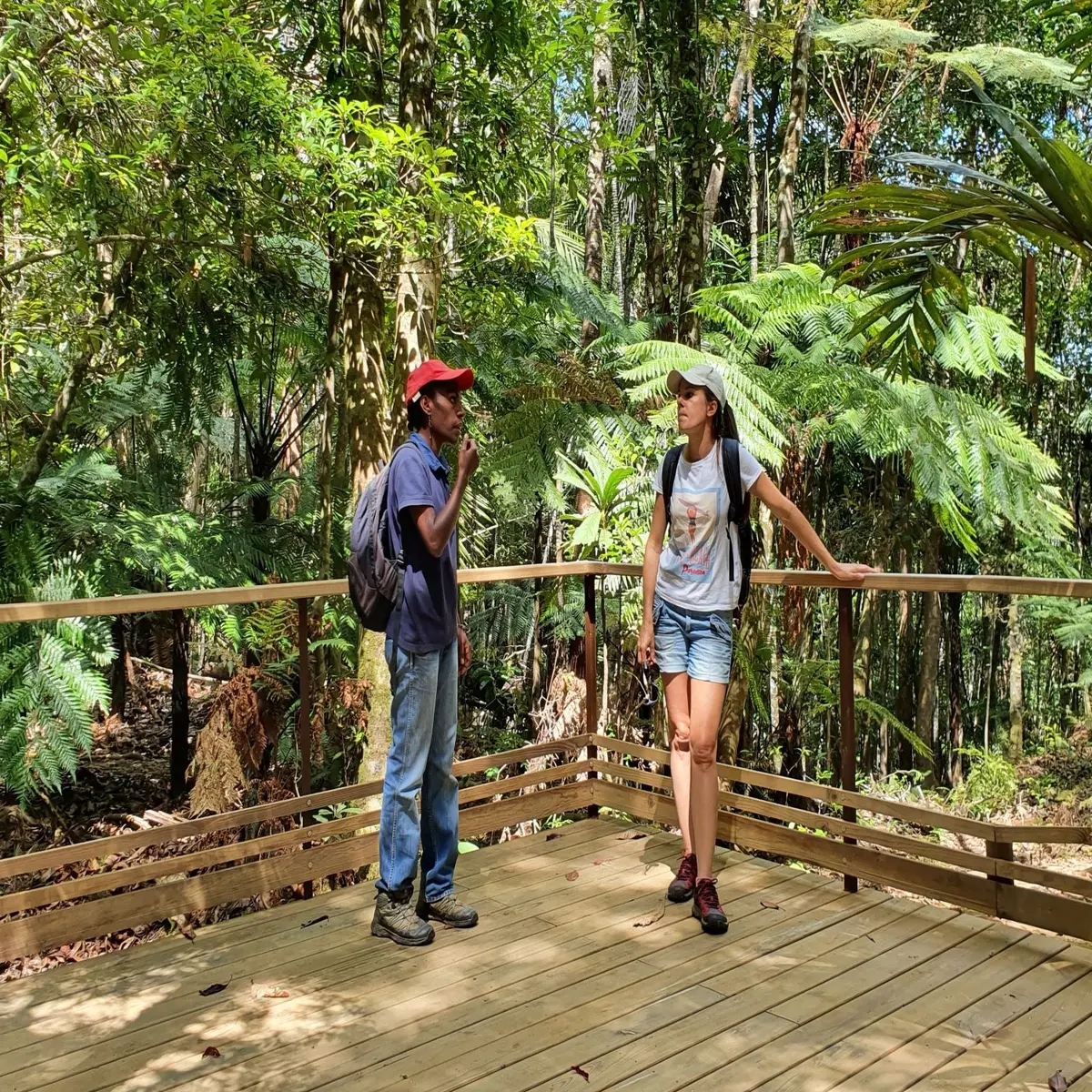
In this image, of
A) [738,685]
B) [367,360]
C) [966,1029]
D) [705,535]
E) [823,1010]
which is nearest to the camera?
[966,1029]

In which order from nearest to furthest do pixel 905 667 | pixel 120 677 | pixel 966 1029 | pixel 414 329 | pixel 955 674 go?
pixel 966 1029
pixel 414 329
pixel 120 677
pixel 905 667
pixel 955 674

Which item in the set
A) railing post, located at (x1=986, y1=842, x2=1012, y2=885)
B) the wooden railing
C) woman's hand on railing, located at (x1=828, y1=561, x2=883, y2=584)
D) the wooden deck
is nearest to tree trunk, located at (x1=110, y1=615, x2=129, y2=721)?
the wooden railing

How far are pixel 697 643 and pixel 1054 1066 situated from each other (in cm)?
147

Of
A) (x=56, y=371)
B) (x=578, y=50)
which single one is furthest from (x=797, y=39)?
(x=56, y=371)

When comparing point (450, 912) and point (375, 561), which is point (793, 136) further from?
point (450, 912)

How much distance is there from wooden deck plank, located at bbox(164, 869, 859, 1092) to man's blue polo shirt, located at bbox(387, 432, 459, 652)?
1.00 m

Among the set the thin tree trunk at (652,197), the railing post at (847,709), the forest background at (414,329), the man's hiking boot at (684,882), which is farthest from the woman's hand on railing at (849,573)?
the thin tree trunk at (652,197)

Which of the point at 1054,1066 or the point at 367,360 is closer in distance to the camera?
the point at 1054,1066

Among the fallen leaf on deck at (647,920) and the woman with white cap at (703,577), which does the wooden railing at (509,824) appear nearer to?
the woman with white cap at (703,577)

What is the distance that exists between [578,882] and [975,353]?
5.00 metres

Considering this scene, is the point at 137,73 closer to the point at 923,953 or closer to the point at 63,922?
the point at 63,922

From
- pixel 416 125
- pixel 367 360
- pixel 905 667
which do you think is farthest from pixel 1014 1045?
pixel 905 667

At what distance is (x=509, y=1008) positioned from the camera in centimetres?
261

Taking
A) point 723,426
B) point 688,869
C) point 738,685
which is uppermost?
point 723,426
